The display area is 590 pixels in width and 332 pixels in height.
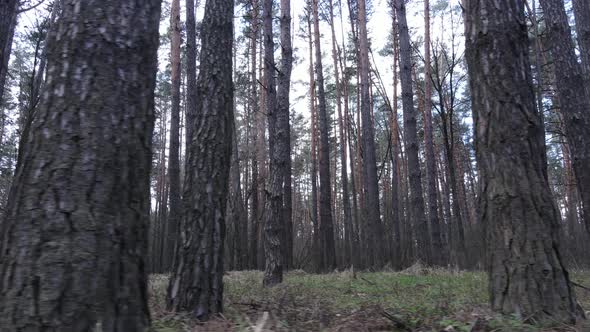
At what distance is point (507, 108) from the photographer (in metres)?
3.04

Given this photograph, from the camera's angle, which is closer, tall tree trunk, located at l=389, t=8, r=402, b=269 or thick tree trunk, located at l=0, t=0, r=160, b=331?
thick tree trunk, located at l=0, t=0, r=160, b=331

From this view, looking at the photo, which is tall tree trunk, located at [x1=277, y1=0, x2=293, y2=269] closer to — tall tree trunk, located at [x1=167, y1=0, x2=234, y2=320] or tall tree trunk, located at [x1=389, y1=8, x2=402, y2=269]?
tall tree trunk, located at [x1=167, y1=0, x2=234, y2=320]

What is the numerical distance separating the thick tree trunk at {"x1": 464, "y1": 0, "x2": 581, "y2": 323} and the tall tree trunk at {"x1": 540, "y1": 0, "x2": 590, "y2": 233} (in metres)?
5.15

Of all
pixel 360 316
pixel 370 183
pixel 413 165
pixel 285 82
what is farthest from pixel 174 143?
pixel 360 316

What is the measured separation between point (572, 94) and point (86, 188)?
8.16 meters

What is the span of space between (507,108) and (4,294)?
307cm

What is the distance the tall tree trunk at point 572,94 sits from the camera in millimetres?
7262

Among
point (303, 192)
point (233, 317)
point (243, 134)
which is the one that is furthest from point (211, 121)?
point (303, 192)

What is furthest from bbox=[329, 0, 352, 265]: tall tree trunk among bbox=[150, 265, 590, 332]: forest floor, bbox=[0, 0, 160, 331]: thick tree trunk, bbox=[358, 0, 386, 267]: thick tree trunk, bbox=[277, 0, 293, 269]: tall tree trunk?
bbox=[0, 0, 160, 331]: thick tree trunk

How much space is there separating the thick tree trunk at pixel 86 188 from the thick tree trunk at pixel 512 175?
2.24 m

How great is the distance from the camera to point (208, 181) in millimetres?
3703

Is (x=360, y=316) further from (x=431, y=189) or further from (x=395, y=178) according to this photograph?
(x=395, y=178)

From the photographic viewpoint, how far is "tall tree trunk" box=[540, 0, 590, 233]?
286 inches

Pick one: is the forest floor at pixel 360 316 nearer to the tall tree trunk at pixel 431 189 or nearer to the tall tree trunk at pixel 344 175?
the tall tree trunk at pixel 431 189
